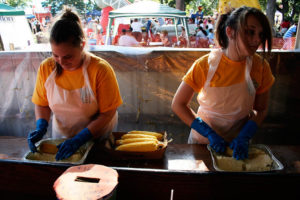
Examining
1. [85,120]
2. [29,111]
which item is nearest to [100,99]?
[85,120]

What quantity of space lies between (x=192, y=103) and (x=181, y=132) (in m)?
0.54

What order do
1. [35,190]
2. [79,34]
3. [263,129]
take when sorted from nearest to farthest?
1. [35,190]
2. [79,34]
3. [263,129]

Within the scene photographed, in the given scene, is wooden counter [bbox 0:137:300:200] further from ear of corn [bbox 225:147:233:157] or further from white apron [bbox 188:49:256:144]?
white apron [bbox 188:49:256:144]

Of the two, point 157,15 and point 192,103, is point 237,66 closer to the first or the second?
point 192,103

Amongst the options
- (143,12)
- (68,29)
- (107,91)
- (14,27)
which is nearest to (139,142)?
(107,91)

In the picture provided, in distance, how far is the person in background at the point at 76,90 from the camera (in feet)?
5.89

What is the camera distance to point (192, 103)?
342 centimetres

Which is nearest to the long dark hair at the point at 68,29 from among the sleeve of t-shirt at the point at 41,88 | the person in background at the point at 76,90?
the person in background at the point at 76,90

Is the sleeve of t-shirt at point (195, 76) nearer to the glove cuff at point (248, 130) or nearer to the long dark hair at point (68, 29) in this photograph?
the glove cuff at point (248, 130)

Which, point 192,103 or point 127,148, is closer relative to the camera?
point 127,148

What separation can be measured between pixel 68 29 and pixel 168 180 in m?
1.36

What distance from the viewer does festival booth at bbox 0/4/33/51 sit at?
1020 centimetres

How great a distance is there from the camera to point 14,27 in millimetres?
11227

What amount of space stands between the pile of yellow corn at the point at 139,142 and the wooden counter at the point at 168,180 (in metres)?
0.10
